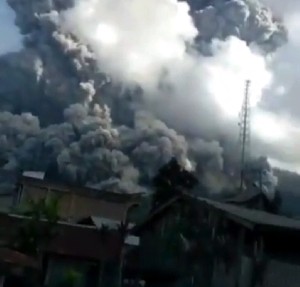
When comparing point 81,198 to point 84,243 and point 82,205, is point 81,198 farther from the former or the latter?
point 84,243

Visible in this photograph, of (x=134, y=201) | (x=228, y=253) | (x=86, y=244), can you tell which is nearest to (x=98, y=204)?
(x=134, y=201)

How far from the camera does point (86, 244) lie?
33750 millimetres

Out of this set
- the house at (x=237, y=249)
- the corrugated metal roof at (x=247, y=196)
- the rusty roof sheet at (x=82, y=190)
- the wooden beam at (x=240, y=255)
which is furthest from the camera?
the rusty roof sheet at (x=82, y=190)

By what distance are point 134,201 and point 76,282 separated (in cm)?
1997

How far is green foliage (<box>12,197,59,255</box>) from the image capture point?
27.1 metres

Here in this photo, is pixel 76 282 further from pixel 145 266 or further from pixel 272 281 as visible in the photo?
pixel 272 281

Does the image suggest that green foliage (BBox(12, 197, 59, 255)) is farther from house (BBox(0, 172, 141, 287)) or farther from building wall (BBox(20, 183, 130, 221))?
building wall (BBox(20, 183, 130, 221))

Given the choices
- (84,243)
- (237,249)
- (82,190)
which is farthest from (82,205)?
(237,249)

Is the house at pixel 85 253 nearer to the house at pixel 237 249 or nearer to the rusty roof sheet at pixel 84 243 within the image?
the rusty roof sheet at pixel 84 243

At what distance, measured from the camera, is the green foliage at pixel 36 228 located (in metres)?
27.1

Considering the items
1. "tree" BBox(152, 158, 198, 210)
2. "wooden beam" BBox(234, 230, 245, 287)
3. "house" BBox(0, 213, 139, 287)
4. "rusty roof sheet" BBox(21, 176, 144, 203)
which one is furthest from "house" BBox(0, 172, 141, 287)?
"tree" BBox(152, 158, 198, 210)

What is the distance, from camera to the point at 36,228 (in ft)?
90.4

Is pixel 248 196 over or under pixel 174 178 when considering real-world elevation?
under

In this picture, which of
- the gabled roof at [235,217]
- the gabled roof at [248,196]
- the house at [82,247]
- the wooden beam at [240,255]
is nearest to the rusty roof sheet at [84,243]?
the house at [82,247]
